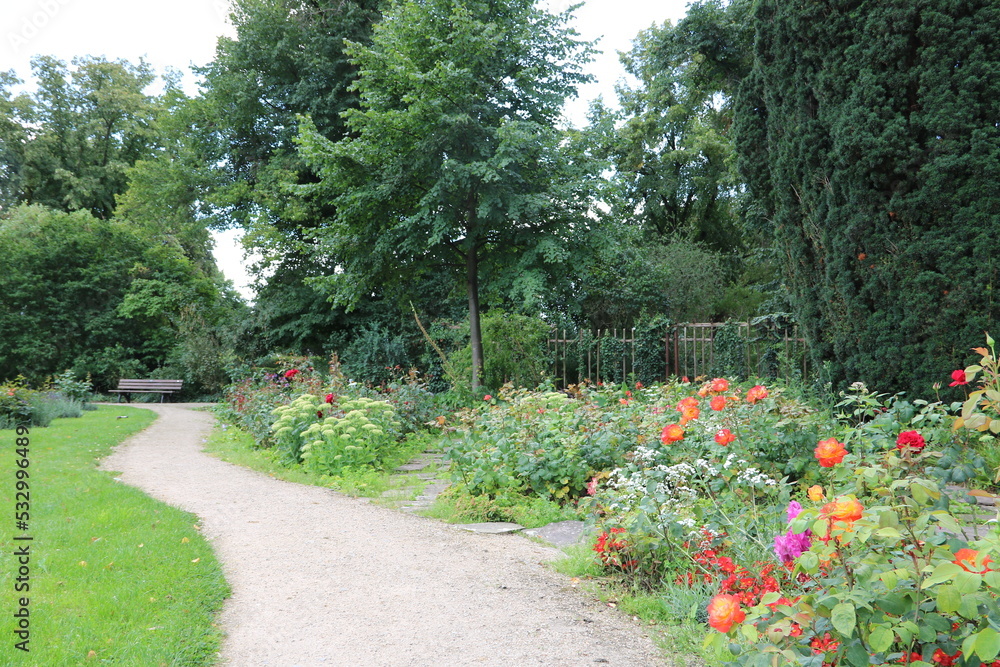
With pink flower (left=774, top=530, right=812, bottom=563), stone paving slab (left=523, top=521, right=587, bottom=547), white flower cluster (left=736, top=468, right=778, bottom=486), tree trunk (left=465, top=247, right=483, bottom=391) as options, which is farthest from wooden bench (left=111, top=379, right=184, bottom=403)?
pink flower (left=774, top=530, right=812, bottom=563)

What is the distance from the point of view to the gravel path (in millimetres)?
2614

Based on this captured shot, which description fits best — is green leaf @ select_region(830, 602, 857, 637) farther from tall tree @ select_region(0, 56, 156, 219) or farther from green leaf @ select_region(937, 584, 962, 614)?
tall tree @ select_region(0, 56, 156, 219)

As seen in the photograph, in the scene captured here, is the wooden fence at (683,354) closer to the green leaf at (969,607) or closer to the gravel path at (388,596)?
the gravel path at (388,596)

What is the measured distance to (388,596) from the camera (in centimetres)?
325

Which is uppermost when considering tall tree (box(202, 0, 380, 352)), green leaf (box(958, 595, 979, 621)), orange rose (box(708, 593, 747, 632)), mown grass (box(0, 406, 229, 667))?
tall tree (box(202, 0, 380, 352))

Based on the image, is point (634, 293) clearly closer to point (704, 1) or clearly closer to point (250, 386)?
point (704, 1)

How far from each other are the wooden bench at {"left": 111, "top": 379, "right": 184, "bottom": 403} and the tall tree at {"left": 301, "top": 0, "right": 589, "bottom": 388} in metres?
9.45

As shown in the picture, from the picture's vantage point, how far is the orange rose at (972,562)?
5.00 ft

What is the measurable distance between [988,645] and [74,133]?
98.4ft

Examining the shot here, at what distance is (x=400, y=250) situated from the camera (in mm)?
11188

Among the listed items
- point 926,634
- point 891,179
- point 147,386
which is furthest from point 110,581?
point 147,386

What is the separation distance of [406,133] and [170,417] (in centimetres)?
767

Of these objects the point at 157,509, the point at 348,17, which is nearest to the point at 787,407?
the point at 157,509

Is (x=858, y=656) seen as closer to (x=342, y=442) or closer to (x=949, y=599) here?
(x=949, y=599)
